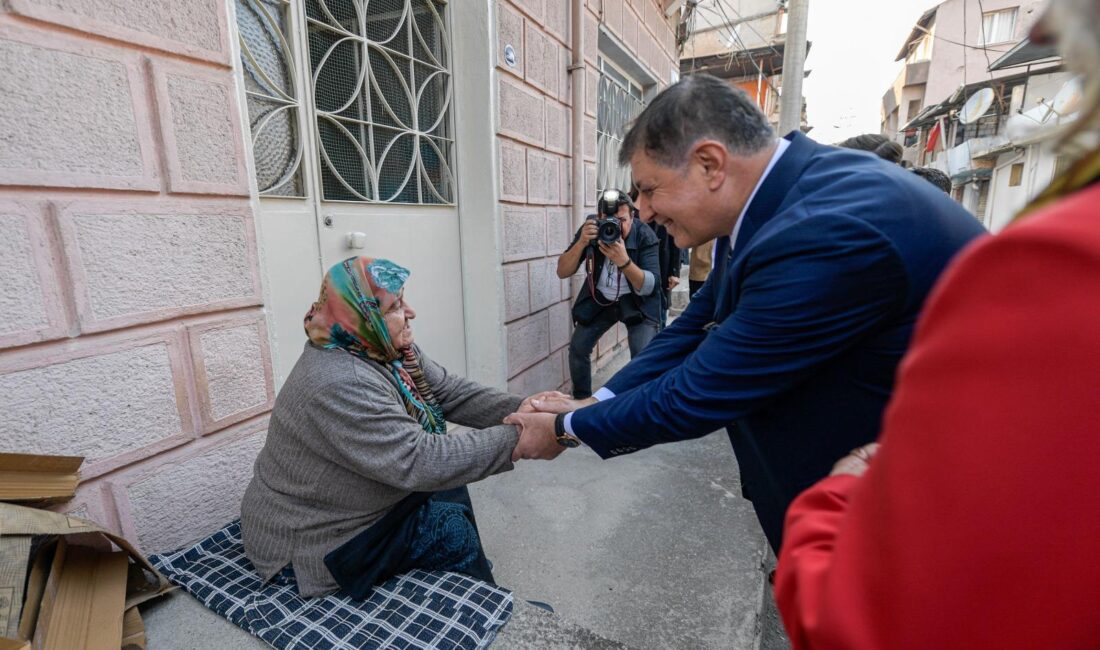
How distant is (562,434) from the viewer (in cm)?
182

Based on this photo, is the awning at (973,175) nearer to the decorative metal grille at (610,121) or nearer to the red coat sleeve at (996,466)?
the decorative metal grille at (610,121)

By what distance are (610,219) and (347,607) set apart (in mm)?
2700

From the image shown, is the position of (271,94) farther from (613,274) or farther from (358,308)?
(613,274)

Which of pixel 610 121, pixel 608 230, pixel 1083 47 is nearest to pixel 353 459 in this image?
pixel 1083 47

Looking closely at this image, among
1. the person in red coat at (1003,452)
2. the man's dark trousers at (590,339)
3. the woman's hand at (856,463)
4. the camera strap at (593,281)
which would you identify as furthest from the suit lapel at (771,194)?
the man's dark trousers at (590,339)

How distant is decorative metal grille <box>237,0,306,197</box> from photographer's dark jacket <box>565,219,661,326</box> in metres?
1.99

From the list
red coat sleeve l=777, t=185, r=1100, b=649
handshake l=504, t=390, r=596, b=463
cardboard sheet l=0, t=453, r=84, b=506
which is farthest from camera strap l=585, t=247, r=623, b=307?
red coat sleeve l=777, t=185, r=1100, b=649

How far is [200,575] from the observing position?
72.2 inches

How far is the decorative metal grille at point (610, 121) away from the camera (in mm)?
5652

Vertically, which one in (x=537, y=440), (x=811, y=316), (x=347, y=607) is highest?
(x=811, y=316)

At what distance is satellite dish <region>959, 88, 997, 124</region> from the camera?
15.4m

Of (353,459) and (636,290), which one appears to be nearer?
(353,459)

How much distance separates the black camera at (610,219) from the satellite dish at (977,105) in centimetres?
1701

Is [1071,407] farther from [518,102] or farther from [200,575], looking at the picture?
[518,102]
